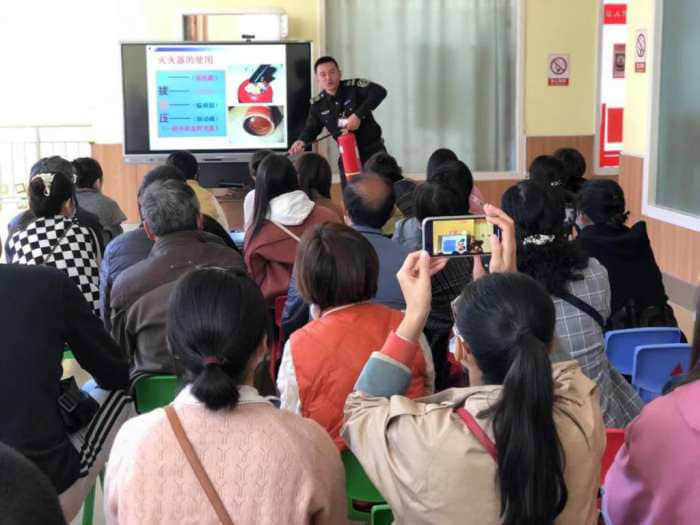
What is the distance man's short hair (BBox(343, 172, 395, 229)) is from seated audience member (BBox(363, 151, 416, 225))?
0.42m

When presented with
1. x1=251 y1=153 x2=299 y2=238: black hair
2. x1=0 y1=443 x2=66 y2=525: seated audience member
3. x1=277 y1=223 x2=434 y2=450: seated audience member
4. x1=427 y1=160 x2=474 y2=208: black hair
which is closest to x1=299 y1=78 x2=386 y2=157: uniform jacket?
x1=427 y1=160 x2=474 y2=208: black hair

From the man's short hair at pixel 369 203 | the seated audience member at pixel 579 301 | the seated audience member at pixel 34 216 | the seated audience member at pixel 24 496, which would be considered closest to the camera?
the seated audience member at pixel 24 496

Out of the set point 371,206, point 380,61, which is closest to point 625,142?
point 380,61

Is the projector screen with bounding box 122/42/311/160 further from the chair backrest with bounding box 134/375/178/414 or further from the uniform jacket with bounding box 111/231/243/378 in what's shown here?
the chair backrest with bounding box 134/375/178/414

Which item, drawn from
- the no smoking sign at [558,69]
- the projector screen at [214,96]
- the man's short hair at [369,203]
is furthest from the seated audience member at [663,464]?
the no smoking sign at [558,69]

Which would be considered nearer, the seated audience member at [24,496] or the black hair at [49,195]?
the seated audience member at [24,496]

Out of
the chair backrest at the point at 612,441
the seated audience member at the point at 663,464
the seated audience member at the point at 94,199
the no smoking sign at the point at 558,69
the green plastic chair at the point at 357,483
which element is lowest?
the green plastic chair at the point at 357,483

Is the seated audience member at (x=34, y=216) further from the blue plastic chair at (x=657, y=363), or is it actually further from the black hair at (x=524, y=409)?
the black hair at (x=524, y=409)

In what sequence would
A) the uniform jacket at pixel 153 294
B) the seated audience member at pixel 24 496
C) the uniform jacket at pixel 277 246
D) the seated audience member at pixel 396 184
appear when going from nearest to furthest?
1. the seated audience member at pixel 24 496
2. the uniform jacket at pixel 153 294
3. the uniform jacket at pixel 277 246
4. the seated audience member at pixel 396 184

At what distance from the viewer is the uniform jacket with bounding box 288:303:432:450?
2.19 metres

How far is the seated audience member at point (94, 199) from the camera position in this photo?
502cm

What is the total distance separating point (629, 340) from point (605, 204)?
0.62 m

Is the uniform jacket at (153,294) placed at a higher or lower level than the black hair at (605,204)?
lower

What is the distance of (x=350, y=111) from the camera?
22.0 ft
